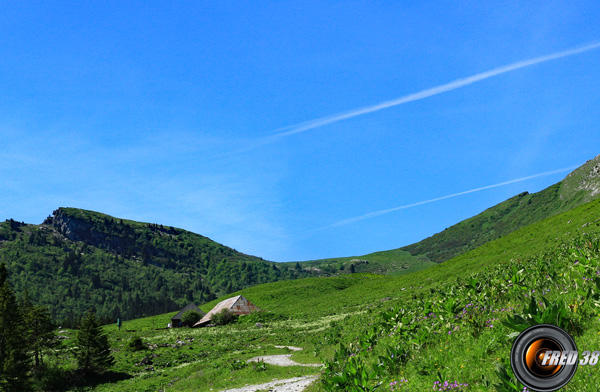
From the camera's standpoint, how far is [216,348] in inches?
2165

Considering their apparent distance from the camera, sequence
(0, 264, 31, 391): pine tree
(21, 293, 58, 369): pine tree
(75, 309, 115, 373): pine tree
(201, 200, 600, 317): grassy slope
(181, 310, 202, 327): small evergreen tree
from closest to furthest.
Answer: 1. (0, 264, 31, 391): pine tree
2. (75, 309, 115, 373): pine tree
3. (21, 293, 58, 369): pine tree
4. (201, 200, 600, 317): grassy slope
5. (181, 310, 202, 327): small evergreen tree

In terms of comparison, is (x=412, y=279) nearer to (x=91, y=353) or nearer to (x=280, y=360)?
(x=280, y=360)

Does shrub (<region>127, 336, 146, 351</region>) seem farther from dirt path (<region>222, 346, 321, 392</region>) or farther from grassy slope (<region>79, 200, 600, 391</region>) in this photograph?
dirt path (<region>222, 346, 321, 392</region>)

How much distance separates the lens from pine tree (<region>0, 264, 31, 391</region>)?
3844cm

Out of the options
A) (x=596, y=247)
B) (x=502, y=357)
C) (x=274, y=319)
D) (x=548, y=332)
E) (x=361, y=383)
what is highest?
(x=596, y=247)

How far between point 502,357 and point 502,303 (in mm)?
5404

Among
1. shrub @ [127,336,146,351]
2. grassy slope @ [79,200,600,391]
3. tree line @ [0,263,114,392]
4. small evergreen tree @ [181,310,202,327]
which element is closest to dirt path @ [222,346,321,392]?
grassy slope @ [79,200,600,391]

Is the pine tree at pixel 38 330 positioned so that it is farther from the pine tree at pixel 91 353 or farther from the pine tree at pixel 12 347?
the pine tree at pixel 91 353

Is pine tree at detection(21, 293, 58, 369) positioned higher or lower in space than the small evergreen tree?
higher

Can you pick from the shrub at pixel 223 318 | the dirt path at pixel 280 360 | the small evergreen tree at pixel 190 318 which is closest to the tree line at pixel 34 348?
the dirt path at pixel 280 360

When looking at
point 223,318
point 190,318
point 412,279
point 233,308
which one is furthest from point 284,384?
point 190,318

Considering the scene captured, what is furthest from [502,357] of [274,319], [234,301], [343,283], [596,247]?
[343,283]

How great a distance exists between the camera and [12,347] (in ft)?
136

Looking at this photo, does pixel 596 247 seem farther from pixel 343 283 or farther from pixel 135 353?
pixel 343 283
